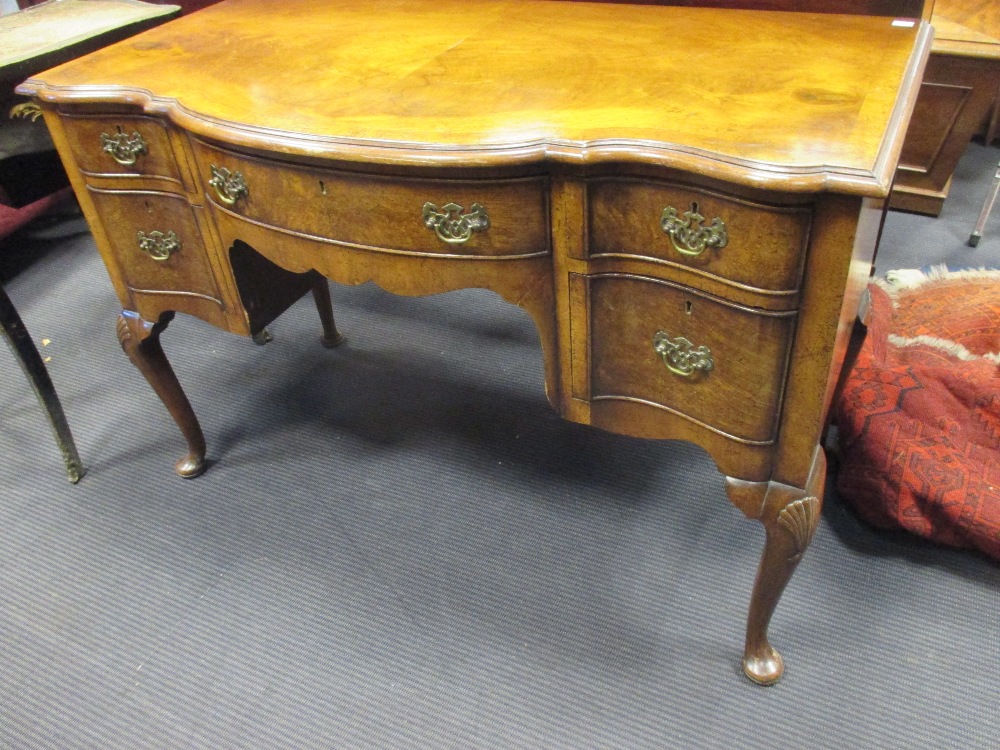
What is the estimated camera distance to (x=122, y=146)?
1216mm

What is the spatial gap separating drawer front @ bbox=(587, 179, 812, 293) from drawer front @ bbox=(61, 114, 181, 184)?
690 mm

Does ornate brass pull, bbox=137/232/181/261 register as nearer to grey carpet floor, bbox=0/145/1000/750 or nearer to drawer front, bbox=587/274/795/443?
grey carpet floor, bbox=0/145/1000/750

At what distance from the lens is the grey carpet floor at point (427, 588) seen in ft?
4.12

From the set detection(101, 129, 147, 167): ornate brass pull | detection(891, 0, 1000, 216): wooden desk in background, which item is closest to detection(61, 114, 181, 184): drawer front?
detection(101, 129, 147, 167): ornate brass pull

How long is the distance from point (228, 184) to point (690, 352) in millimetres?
690

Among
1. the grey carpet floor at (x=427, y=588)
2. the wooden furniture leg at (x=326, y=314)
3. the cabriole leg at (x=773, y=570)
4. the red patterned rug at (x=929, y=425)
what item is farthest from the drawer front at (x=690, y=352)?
the wooden furniture leg at (x=326, y=314)

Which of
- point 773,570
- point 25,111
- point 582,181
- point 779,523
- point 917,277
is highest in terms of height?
point 582,181

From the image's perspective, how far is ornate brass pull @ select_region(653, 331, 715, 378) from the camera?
0.97 meters

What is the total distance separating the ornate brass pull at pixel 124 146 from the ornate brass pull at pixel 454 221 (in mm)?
521

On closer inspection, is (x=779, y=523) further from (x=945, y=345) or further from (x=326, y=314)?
(x=326, y=314)

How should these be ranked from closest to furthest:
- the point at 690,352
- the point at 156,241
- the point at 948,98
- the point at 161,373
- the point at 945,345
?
1. the point at 690,352
2. the point at 156,241
3. the point at 161,373
4. the point at 945,345
5. the point at 948,98

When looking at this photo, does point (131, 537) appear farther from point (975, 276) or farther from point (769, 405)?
point (975, 276)

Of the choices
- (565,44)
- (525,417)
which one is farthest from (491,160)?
(525,417)

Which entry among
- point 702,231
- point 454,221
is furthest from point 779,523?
point 454,221
